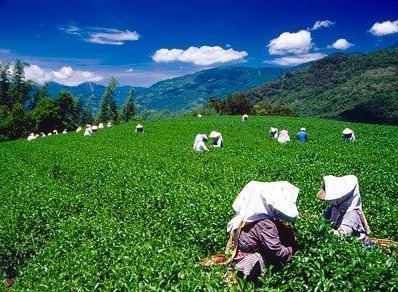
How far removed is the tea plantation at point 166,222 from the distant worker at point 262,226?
0.24m

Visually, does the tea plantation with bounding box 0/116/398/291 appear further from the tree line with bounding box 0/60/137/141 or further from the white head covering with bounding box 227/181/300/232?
the tree line with bounding box 0/60/137/141

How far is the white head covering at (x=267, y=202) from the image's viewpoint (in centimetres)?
644

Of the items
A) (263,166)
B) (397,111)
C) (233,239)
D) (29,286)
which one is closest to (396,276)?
(233,239)

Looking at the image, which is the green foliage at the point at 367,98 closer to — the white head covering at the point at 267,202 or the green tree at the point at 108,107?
the green tree at the point at 108,107

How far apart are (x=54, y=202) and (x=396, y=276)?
1058 cm

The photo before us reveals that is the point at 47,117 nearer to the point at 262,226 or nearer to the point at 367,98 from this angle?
the point at 262,226

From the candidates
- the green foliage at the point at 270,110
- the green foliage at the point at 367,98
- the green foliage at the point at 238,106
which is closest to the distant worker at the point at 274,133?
the green foliage at the point at 238,106

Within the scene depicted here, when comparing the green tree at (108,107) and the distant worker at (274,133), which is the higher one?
the green tree at (108,107)

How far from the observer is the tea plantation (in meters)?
6.29

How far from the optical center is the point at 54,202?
13266 millimetres

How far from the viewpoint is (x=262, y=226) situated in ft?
21.1

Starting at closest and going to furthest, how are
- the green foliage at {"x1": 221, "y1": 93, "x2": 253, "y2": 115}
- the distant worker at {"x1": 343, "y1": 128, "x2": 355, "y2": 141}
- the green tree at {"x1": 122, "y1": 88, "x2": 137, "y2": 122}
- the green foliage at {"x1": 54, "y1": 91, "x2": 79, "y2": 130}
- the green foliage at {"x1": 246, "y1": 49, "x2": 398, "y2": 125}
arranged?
1. the distant worker at {"x1": 343, "y1": 128, "x2": 355, "y2": 141}
2. the green foliage at {"x1": 54, "y1": 91, "x2": 79, "y2": 130}
3. the green foliage at {"x1": 221, "y1": 93, "x2": 253, "y2": 115}
4. the green tree at {"x1": 122, "y1": 88, "x2": 137, "y2": 122}
5. the green foliage at {"x1": 246, "y1": 49, "x2": 398, "y2": 125}

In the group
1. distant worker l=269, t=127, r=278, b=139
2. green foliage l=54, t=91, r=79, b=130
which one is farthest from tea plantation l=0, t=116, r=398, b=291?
green foliage l=54, t=91, r=79, b=130

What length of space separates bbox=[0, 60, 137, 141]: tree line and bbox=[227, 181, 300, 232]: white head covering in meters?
69.1
